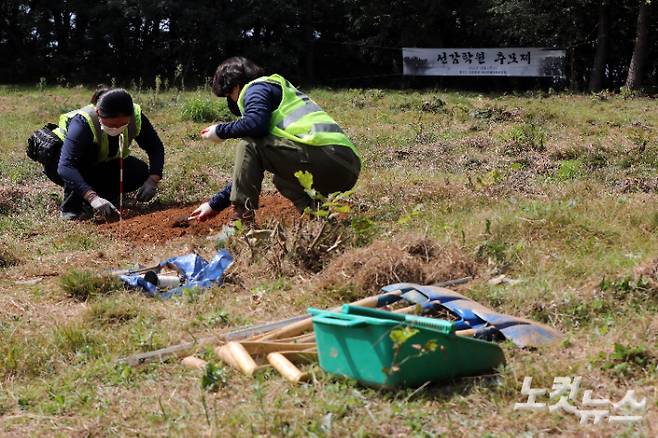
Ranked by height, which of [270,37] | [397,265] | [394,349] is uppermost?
[270,37]

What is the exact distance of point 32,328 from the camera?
3.67m

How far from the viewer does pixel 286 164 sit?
4.94 m

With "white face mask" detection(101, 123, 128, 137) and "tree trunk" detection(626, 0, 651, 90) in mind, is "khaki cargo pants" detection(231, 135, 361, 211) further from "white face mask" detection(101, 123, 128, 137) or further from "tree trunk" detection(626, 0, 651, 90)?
"tree trunk" detection(626, 0, 651, 90)

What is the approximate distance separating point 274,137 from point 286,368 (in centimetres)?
223

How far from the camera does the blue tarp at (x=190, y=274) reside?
4.07 meters

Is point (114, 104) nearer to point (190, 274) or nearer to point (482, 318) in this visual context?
point (190, 274)

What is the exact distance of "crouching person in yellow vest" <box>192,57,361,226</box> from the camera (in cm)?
484

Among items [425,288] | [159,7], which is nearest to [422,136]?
[425,288]

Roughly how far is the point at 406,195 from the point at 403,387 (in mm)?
3376

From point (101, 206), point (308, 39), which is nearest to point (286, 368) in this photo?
point (101, 206)

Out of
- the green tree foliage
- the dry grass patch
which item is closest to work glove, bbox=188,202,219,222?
the dry grass patch

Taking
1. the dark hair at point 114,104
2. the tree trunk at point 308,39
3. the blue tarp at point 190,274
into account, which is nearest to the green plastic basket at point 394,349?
the blue tarp at point 190,274

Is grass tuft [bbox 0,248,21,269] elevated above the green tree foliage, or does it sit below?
below

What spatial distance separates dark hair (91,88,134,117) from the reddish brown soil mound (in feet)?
2.55
